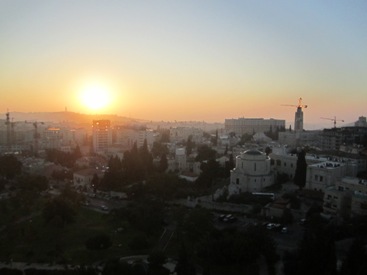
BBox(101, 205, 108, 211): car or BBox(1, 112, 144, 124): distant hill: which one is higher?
BBox(1, 112, 144, 124): distant hill

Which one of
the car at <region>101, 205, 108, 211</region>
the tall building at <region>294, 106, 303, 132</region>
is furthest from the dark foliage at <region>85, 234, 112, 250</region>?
the tall building at <region>294, 106, 303, 132</region>

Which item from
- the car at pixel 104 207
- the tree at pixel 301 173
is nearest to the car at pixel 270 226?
the tree at pixel 301 173

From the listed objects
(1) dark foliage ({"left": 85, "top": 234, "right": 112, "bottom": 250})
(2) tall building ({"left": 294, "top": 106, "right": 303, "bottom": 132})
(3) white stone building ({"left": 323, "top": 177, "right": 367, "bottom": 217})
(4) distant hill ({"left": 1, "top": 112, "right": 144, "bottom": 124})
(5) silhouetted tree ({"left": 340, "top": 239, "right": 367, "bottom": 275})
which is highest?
(2) tall building ({"left": 294, "top": 106, "right": 303, "bottom": 132})

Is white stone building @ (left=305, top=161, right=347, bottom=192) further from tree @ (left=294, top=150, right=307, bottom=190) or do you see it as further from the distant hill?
the distant hill

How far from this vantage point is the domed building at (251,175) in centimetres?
2080

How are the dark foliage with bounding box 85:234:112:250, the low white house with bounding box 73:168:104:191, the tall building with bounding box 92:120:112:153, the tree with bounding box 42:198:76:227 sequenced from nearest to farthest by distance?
1. the dark foliage with bounding box 85:234:112:250
2. the tree with bounding box 42:198:76:227
3. the low white house with bounding box 73:168:104:191
4. the tall building with bounding box 92:120:112:153

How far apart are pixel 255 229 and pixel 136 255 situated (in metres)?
4.28

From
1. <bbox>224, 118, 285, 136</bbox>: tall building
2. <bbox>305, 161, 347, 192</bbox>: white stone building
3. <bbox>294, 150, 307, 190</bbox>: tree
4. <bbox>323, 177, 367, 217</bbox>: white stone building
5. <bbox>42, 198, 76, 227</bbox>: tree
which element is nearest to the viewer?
<bbox>323, 177, 367, 217</bbox>: white stone building

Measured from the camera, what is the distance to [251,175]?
20859mm

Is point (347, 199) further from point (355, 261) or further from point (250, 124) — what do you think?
point (250, 124)

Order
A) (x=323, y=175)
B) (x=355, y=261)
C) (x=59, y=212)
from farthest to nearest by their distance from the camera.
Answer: (x=323, y=175)
(x=59, y=212)
(x=355, y=261)

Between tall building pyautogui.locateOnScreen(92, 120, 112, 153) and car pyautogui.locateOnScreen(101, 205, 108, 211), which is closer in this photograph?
car pyautogui.locateOnScreen(101, 205, 108, 211)

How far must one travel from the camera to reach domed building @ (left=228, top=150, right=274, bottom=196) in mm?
20797

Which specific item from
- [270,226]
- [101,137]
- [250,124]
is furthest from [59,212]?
[250,124]
